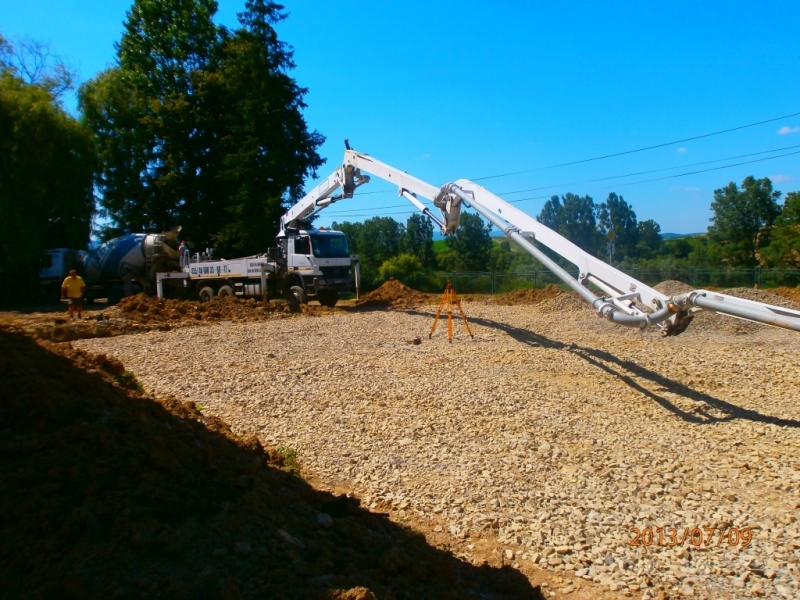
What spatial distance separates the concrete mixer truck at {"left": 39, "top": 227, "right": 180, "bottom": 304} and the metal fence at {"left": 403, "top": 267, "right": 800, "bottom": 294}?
15396 millimetres

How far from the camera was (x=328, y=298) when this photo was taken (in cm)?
2245

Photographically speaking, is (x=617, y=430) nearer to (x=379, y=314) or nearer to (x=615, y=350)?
(x=615, y=350)

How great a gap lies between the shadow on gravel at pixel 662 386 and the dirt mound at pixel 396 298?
9636mm

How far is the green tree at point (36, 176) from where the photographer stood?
2747 cm

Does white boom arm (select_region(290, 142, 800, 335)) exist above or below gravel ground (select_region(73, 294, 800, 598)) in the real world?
above

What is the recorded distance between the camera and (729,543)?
486cm

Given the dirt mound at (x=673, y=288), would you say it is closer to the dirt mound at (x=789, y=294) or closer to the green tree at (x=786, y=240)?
the dirt mound at (x=789, y=294)

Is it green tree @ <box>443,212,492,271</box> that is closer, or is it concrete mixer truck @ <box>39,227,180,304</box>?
concrete mixer truck @ <box>39,227,180,304</box>

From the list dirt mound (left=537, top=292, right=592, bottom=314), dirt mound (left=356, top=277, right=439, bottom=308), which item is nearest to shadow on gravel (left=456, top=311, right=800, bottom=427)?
dirt mound (left=537, top=292, right=592, bottom=314)

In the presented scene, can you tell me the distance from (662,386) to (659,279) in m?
22.7

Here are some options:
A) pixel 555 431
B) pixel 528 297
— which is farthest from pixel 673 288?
pixel 555 431

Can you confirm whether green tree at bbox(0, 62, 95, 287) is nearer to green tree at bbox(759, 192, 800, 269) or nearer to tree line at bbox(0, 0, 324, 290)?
tree line at bbox(0, 0, 324, 290)

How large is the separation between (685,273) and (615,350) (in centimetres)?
2077
